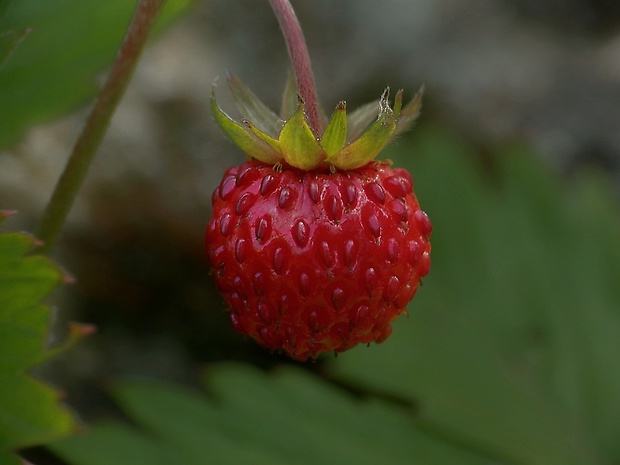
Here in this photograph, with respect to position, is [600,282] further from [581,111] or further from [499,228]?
[581,111]

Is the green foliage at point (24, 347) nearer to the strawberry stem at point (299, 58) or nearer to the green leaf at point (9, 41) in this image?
the green leaf at point (9, 41)

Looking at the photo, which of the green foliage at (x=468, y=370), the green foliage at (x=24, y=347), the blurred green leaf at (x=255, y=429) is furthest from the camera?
the green foliage at (x=468, y=370)

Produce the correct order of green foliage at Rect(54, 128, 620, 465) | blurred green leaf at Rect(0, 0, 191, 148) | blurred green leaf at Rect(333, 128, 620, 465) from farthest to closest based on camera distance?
blurred green leaf at Rect(333, 128, 620, 465)
green foliage at Rect(54, 128, 620, 465)
blurred green leaf at Rect(0, 0, 191, 148)

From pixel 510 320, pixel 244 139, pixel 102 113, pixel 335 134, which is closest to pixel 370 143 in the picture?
pixel 335 134

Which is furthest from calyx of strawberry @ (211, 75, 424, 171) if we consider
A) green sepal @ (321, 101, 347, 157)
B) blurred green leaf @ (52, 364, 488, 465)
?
blurred green leaf @ (52, 364, 488, 465)

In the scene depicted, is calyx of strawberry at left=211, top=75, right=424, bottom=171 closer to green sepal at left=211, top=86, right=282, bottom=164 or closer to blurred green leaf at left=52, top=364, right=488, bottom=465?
green sepal at left=211, top=86, right=282, bottom=164

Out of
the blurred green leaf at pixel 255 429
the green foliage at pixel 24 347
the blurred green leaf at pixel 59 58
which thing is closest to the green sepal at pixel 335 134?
the green foliage at pixel 24 347
